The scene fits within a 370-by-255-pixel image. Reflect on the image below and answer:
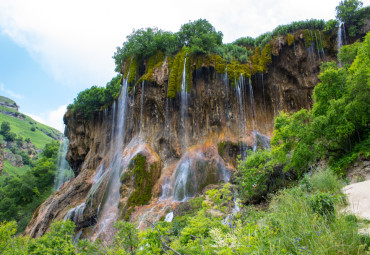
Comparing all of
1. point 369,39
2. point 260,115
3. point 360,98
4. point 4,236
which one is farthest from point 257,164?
point 4,236

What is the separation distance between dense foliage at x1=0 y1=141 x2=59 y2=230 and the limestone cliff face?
1662 cm

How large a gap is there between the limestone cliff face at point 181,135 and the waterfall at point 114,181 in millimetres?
93

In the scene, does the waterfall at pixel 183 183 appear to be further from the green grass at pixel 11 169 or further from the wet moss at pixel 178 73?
the green grass at pixel 11 169

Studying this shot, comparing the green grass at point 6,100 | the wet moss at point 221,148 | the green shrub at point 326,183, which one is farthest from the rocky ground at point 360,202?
the green grass at point 6,100

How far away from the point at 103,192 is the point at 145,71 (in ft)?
45.5

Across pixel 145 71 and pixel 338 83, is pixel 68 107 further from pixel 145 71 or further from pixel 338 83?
pixel 338 83

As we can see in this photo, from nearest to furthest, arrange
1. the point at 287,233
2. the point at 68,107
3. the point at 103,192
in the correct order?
the point at 287,233 < the point at 103,192 < the point at 68,107

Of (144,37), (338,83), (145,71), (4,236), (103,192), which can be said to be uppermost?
(144,37)

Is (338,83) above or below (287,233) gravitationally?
above

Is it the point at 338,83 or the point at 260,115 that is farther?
the point at 260,115

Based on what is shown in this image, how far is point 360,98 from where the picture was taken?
Answer: 31.3 ft

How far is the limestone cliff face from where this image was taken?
19469 mm

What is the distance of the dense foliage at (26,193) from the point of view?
122 ft

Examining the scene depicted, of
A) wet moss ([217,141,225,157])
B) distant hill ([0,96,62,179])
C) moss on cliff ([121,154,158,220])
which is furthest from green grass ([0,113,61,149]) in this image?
wet moss ([217,141,225,157])
